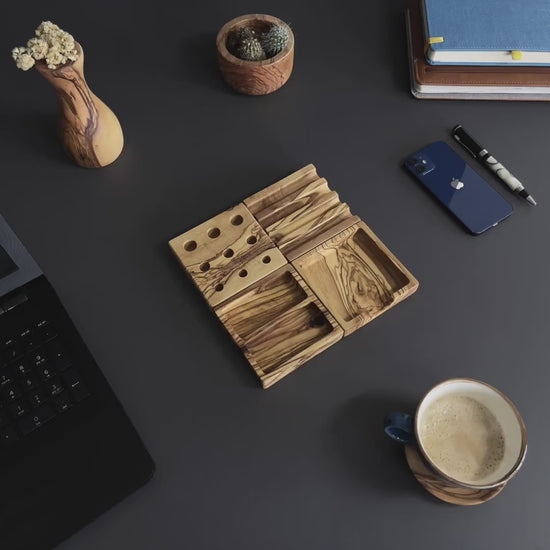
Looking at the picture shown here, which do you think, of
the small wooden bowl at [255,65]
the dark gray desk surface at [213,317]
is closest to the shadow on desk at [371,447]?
the dark gray desk surface at [213,317]

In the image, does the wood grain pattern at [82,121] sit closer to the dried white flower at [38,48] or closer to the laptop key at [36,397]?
the dried white flower at [38,48]

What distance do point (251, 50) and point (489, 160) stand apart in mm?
366

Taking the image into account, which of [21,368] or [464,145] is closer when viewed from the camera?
[21,368]

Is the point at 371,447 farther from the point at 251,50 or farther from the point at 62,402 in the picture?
the point at 251,50

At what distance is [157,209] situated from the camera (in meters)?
0.82

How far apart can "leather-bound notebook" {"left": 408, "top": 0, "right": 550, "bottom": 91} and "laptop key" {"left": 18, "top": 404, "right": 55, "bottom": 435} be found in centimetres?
67

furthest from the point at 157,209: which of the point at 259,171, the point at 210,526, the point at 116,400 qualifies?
the point at 210,526

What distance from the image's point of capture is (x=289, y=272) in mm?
749

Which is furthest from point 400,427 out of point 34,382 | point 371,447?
point 34,382

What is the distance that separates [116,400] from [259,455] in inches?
6.8

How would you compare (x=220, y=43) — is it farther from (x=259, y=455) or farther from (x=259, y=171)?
(x=259, y=455)

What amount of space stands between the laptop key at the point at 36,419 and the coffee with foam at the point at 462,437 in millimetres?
403

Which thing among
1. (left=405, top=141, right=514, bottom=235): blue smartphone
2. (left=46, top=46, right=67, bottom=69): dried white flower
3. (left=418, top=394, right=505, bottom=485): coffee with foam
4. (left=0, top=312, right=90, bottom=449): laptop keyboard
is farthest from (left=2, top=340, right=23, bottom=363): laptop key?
(left=405, top=141, right=514, bottom=235): blue smartphone

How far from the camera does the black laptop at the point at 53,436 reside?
2.06 feet
